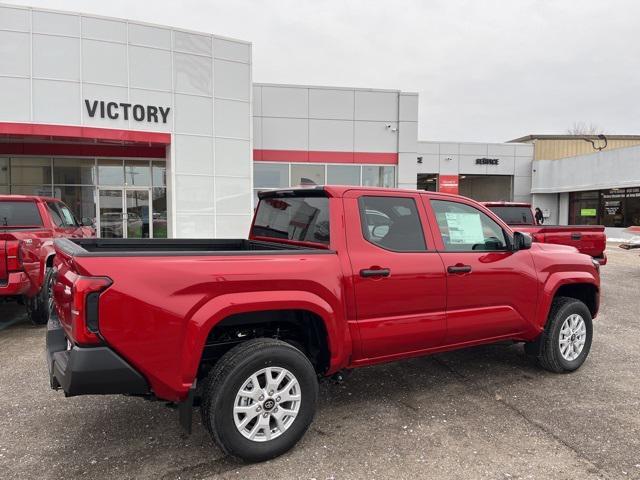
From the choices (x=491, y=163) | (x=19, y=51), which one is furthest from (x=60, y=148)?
(x=491, y=163)

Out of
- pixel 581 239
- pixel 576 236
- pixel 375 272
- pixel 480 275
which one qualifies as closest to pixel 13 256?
pixel 375 272

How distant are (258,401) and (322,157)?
15743mm

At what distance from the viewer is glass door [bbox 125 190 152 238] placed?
667 inches

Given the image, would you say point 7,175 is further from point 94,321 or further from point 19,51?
point 94,321

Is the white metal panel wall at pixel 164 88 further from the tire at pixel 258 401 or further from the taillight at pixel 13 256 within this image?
the tire at pixel 258 401

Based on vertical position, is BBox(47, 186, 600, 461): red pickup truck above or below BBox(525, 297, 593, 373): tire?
above

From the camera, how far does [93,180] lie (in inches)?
657

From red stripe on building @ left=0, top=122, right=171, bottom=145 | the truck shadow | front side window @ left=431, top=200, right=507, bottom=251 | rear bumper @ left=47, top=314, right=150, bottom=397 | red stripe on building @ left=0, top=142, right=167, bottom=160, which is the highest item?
red stripe on building @ left=0, top=122, right=171, bottom=145

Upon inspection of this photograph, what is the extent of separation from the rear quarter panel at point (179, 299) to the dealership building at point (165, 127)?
12.9 meters

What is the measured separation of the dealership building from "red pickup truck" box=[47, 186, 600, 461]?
11.4m

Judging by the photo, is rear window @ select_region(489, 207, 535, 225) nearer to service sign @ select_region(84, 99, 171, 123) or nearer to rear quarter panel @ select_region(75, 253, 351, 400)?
rear quarter panel @ select_region(75, 253, 351, 400)

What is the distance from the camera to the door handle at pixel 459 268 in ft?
12.9

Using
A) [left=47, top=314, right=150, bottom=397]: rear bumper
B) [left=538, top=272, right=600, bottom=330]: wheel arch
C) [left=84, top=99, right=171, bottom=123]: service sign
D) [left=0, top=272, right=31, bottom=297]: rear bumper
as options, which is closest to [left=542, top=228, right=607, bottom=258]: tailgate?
[left=538, top=272, right=600, bottom=330]: wheel arch

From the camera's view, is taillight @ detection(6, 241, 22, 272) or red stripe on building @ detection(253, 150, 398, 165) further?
red stripe on building @ detection(253, 150, 398, 165)
